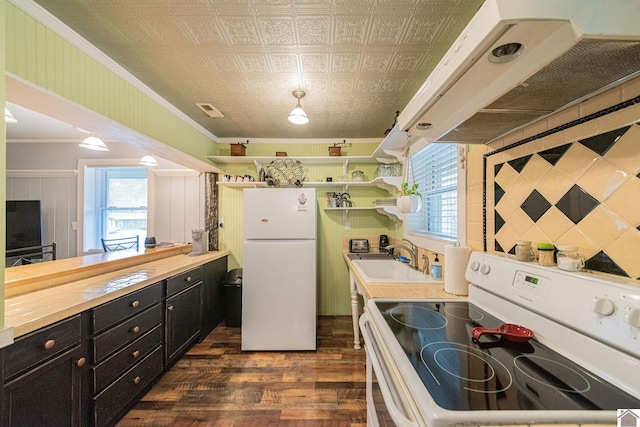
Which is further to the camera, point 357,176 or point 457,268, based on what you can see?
point 357,176

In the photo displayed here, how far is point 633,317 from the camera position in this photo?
0.59 meters

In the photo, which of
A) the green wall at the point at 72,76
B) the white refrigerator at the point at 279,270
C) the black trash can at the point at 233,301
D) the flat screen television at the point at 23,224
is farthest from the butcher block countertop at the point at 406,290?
the flat screen television at the point at 23,224

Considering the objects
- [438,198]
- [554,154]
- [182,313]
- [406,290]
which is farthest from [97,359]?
[438,198]

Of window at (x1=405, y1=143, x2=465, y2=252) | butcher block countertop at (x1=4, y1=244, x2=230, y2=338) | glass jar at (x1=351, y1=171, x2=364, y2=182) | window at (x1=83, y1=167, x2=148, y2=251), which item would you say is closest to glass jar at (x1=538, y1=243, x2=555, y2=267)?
window at (x1=405, y1=143, x2=465, y2=252)

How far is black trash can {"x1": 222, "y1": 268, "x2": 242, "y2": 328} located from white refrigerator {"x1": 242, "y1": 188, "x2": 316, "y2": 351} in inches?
18.2

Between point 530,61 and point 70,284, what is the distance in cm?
263

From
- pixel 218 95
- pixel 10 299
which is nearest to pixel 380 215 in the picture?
pixel 218 95

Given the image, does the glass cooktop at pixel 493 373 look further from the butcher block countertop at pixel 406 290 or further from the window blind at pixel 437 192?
the window blind at pixel 437 192

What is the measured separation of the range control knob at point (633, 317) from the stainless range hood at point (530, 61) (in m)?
0.61

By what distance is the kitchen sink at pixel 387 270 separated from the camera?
1.95m

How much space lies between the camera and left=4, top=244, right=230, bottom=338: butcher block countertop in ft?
3.98

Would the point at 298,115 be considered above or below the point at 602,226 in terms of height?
above

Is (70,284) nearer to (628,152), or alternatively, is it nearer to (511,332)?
(511,332)

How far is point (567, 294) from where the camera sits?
0.75 metres
